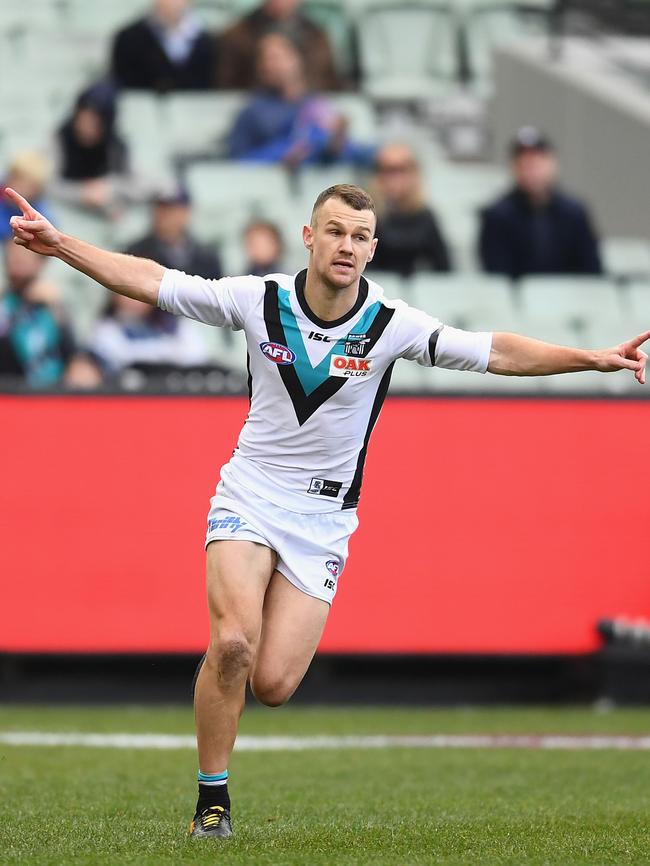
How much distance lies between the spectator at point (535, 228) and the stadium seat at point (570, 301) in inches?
11.6

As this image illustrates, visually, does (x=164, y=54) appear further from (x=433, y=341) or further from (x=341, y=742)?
(x=433, y=341)

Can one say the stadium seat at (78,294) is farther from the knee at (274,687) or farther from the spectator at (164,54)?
the knee at (274,687)

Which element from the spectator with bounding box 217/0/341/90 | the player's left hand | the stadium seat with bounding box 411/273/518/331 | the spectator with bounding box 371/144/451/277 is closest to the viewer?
the player's left hand

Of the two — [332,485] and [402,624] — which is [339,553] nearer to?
[332,485]

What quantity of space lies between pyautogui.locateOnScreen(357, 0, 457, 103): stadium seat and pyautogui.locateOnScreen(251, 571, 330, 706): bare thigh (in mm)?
11363

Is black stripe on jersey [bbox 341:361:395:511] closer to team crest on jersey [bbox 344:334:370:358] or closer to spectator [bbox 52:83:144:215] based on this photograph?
team crest on jersey [bbox 344:334:370:358]

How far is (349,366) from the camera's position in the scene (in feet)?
22.3

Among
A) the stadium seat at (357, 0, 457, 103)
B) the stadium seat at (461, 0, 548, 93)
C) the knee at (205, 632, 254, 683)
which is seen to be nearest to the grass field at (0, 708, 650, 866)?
the knee at (205, 632, 254, 683)

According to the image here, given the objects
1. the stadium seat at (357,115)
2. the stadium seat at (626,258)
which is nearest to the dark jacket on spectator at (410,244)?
the stadium seat at (626,258)

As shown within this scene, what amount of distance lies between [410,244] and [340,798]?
714 centimetres

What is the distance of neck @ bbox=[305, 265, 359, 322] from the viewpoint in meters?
6.78

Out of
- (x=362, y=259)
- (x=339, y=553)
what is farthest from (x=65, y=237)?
(x=339, y=553)

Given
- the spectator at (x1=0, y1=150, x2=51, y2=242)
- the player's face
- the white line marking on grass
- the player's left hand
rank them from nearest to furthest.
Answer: the player's left hand, the player's face, the white line marking on grass, the spectator at (x1=0, y1=150, x2=51, y2=242)

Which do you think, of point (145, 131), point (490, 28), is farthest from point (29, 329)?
point (490, 28)
